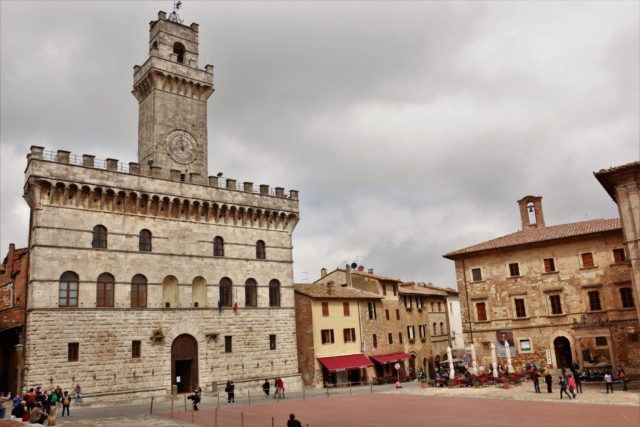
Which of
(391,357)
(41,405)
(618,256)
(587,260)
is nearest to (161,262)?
(41,405)

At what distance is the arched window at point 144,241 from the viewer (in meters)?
31.6

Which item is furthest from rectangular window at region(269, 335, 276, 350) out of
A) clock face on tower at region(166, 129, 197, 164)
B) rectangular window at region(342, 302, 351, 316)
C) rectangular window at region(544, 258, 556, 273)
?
rectangular window at region(544, 258, 556, 273)

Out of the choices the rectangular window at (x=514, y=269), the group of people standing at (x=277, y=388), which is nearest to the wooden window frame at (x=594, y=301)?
the rectangular window at (x=514, y=269)

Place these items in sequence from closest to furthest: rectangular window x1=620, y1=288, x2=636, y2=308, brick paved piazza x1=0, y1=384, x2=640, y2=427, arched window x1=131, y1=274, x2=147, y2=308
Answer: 1. brick paved piazza x1=0, y1=384, x2=640, y2=427
2. arched window x1=131, y1=274, x2=147, y2=308
3. rectangular window x1=620, y1=288, x2=636, y2=308

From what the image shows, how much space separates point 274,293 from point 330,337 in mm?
6578

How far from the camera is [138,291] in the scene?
101ft

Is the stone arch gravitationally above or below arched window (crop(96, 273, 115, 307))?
below

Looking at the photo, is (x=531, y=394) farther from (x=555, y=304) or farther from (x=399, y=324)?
(x=399, y=324)

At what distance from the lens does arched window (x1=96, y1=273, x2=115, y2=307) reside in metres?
29.3

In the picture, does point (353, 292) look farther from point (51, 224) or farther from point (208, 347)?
point (51, 224)

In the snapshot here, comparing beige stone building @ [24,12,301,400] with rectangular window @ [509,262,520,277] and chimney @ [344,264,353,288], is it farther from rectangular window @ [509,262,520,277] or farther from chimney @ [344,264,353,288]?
rectangular window @ [509,262,520,277]

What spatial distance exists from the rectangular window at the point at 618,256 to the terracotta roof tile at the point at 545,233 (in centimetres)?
157

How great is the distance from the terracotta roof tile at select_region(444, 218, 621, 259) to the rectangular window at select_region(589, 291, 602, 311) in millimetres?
4120

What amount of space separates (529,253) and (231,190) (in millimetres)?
22233
